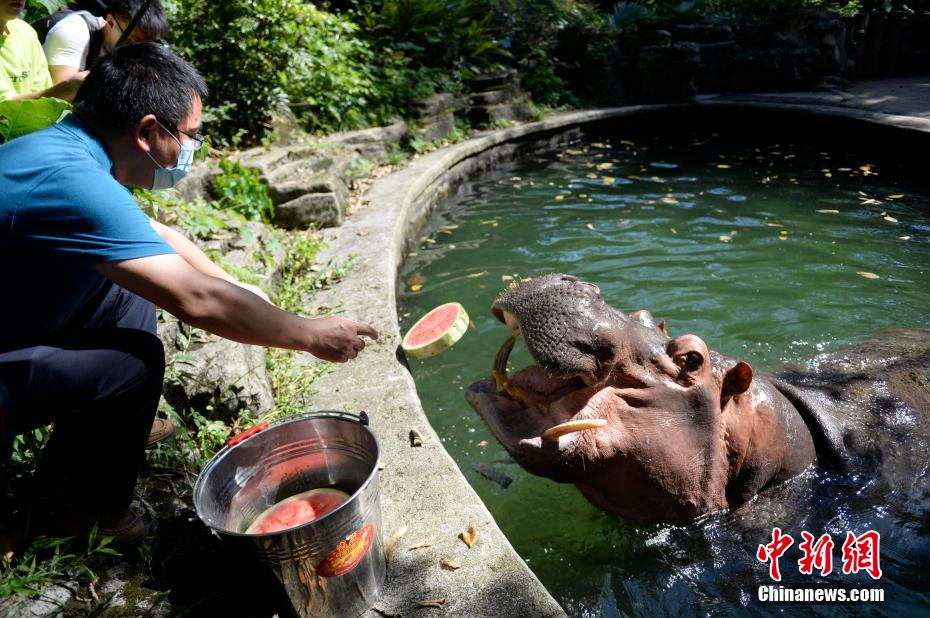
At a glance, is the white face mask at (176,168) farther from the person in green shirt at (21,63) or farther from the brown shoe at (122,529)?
the person in green shirt at (21,63)

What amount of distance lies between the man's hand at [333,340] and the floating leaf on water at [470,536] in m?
0.84

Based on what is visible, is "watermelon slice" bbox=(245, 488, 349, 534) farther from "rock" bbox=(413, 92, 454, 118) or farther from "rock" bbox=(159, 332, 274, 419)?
"rock" bbox=(413, 92, 454, 118)

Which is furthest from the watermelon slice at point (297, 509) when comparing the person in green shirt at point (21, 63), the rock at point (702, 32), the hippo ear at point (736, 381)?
the rock at point (702, 32)

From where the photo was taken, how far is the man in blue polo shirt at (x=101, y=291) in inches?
84.9

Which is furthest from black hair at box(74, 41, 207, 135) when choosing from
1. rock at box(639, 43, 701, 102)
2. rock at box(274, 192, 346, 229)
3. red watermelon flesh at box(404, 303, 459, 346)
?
rock at box(639, 43, 701, 102)

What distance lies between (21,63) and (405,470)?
3381 mm

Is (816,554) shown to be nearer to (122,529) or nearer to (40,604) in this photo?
(122,529)

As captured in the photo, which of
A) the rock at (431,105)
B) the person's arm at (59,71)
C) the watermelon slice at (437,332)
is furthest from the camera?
the rock at (431,105)

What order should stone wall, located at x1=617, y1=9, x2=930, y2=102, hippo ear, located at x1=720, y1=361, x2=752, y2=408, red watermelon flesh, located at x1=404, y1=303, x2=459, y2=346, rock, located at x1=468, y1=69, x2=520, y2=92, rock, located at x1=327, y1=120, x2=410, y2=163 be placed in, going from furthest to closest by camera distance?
1. stone wall, located at x1=617, y1=9, x2=930, y2=102
2. rock, located at x1=468, y1=69, x2=520, y2=92
3. rock, located at x1=327, y1=120, x2=410, y2=163
4. red watermelon flesh, located at x1=404, y1=303, x2=459, y2=346
5. hippo ear, located at x1=720, y1=361, x2=752, y2=408

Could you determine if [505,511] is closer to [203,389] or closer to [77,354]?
[203,389]

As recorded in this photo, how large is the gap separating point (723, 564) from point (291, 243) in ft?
15.0

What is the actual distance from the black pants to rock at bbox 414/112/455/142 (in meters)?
8.95

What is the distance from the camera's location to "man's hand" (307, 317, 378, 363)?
2.41 metres

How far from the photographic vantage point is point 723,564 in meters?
3.00
